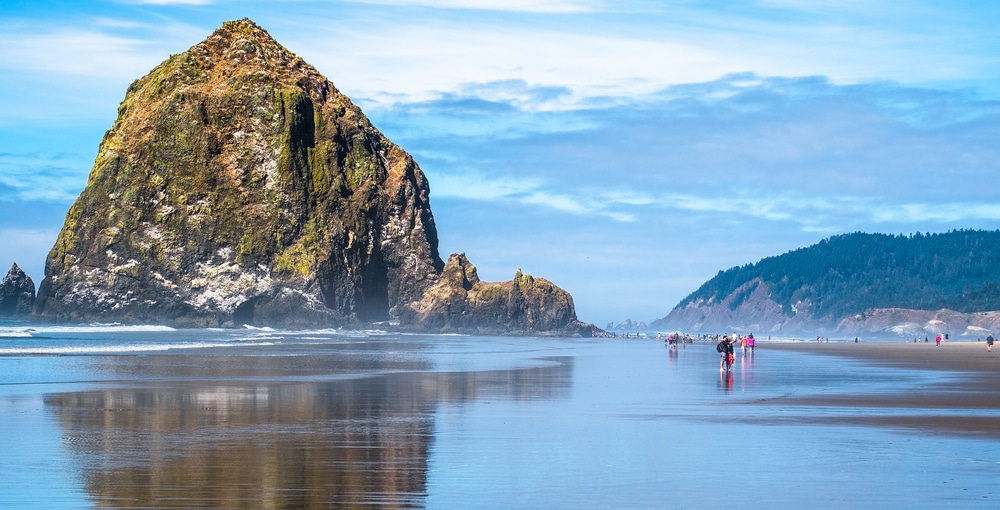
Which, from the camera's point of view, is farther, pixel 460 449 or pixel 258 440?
pixel 258 440

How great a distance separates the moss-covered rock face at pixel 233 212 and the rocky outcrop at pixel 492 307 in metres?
4.61

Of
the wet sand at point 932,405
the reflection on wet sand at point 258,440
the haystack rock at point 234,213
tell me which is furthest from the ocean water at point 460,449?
the haystack rock at point 234,213

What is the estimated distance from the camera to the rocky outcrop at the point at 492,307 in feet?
451

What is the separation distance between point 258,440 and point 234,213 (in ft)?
391

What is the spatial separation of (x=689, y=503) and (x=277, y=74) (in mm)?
135388

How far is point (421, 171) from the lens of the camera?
159 m

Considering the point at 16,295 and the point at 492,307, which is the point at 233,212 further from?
the point at 492,307

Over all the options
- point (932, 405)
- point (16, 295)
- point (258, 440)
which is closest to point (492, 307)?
point (16, 295)

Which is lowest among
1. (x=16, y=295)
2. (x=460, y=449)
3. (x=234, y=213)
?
(x=460, y=449)

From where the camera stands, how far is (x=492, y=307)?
139375 millimetres

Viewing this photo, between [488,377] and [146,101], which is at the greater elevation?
[146,101]

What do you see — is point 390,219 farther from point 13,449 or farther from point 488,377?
point 13,449

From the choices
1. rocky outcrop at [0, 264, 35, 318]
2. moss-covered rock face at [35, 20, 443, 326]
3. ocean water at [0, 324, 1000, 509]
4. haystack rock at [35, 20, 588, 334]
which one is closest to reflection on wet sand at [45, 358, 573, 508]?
ocean water at [0, 324, 1000, 509]

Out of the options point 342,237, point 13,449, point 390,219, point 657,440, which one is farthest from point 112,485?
point 390,219
